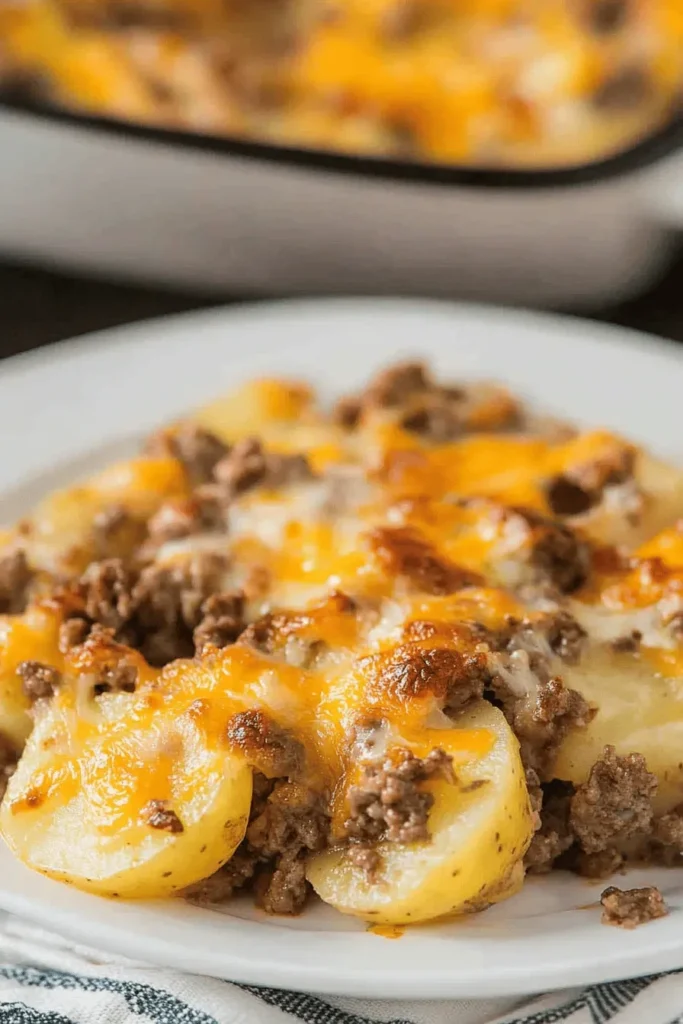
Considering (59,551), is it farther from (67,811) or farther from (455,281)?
(455,281)

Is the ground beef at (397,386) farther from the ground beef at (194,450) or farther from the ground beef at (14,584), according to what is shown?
the ground beef at (14,584)

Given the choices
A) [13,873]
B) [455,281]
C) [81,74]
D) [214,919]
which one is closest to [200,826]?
[214,919]

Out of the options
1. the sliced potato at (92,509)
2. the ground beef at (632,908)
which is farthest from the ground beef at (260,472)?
the ground beef at (632,908)

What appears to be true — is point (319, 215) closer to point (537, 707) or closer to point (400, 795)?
point (537, 707)

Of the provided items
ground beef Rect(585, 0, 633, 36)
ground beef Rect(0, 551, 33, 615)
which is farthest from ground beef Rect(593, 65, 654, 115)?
ground beef Rect(0, 551, 33, 615)

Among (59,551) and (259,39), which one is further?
(259,39)

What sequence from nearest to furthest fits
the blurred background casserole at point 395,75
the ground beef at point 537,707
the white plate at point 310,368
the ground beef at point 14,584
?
the ground beef at point 537,707, the ground beef at point 14,584, the white plate at point 310,368, the blurred background casserole at point 395,75

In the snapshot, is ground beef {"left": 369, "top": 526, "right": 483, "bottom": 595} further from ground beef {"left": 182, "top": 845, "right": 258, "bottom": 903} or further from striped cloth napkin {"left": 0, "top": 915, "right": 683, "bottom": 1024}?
striped cloth napkin {"left": 0, "top": 915, "right": 683, "bottom": 1024}
